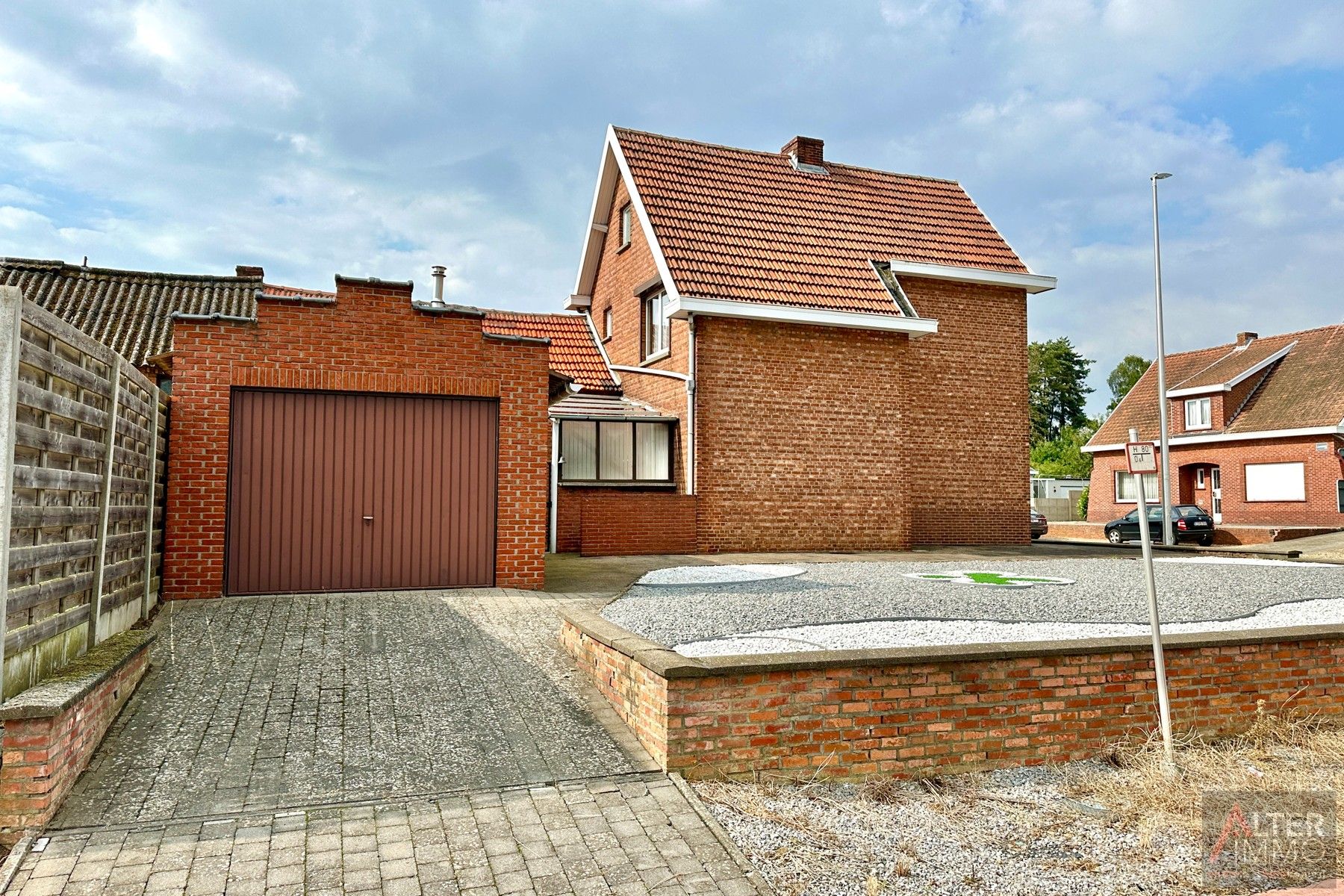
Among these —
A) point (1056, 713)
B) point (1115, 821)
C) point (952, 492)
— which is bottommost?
point (1115, 821)

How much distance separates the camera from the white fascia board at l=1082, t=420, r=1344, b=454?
30109 mm

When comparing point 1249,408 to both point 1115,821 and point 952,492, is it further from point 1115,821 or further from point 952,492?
point 1115,821

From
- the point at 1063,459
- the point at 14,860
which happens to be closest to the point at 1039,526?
the point at 1063,459

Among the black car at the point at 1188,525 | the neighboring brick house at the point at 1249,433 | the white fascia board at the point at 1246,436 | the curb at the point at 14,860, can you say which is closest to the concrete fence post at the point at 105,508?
the curb at the point at 14,860

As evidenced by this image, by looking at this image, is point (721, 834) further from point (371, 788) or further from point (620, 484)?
point (620, 484)

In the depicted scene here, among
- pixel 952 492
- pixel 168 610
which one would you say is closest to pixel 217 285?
pixel 168 610

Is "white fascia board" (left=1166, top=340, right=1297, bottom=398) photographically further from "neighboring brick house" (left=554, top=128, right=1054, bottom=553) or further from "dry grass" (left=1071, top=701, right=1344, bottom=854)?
"dry grass" (left=1071, top=701, right=1344, bottom=854)

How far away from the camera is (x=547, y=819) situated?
187 inches

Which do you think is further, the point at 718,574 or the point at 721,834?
the point at 718,574

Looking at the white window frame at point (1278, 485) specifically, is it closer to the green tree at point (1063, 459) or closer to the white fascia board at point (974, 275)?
the white fascia board at point (974, 275)

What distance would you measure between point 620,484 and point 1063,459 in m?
47.4

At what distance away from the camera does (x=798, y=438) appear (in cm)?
1675

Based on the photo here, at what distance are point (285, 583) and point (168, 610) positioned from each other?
1.26 m

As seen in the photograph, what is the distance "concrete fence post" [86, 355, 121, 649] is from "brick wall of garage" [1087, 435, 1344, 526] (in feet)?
89.9
